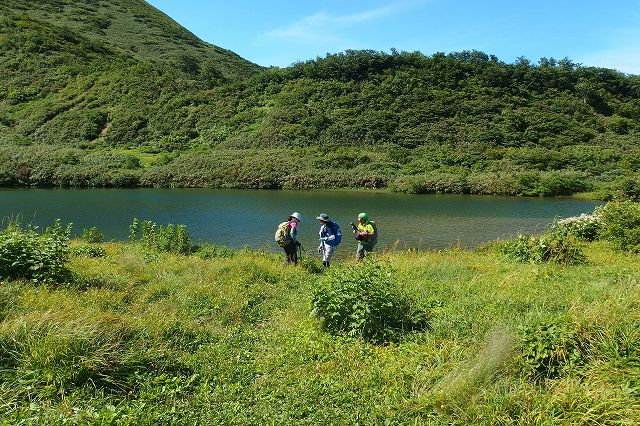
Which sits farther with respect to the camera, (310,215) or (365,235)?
(310,215)

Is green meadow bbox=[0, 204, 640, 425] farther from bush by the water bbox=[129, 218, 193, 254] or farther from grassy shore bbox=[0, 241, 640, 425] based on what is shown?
bush by the water bbox=[129, 218, 193, 254]

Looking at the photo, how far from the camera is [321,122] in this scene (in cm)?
8706

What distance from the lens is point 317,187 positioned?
64.4 metres

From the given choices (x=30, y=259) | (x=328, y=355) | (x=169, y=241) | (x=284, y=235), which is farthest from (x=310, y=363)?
(x=169, y=241)

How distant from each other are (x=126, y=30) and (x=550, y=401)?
19262 centimetres

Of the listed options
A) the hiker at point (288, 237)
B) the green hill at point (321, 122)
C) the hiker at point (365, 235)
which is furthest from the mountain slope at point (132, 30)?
the hiker at point (365, 235)

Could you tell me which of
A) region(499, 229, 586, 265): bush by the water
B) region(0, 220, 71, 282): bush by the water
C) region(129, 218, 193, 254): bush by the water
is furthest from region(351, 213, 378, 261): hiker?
region(0, 220, 71, 282): bush by the water

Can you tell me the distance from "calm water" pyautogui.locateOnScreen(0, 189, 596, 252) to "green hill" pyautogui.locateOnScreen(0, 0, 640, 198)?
15511 millimetres

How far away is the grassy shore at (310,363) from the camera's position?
15.2ft

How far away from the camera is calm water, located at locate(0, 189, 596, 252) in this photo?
25500 mm

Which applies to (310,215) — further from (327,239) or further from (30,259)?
(30,259)

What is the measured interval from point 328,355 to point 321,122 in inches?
3275

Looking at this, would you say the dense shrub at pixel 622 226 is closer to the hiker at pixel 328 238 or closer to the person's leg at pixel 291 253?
the hiker at pixel 328 238

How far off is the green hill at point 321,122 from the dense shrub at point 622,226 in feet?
118
